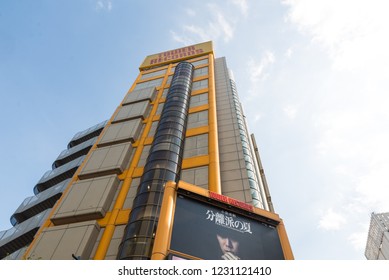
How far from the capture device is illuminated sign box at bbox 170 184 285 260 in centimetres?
792

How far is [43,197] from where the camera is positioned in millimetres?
31188

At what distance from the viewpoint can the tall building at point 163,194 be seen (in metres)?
8.59

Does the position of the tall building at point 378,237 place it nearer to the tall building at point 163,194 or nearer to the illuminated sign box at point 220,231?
the tall building at point 163,194

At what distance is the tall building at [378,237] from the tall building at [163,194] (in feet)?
373

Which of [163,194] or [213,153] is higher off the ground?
[213,153]

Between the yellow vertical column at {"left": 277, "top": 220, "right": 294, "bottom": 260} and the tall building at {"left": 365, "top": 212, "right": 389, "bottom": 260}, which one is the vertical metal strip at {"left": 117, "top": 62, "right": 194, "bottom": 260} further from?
the tall building at {"left": 365, "top": 212, "right": 389, "bottom": 260}

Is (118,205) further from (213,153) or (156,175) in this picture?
(213,153)

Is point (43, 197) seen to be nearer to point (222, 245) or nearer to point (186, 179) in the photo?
point (186, 179)

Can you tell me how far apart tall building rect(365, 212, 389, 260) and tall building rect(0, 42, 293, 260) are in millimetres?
113573

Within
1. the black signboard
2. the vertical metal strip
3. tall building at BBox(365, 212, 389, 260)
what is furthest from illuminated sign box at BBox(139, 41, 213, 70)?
tall building at BBox(365, 212, 389, 260)

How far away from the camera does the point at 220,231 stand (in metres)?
8.65

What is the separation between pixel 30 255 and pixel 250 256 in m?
17.2

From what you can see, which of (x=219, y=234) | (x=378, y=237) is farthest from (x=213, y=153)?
(x=378, y=237)

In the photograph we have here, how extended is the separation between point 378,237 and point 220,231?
143m
